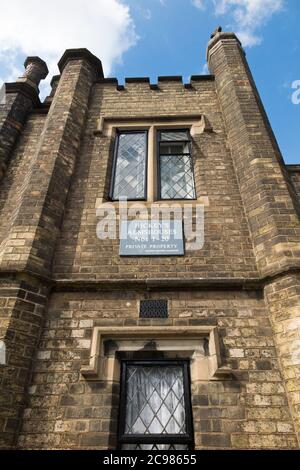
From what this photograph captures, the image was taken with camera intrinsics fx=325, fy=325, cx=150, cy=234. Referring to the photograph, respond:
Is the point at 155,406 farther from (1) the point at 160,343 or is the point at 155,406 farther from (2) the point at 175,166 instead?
(2) the point at 175,166

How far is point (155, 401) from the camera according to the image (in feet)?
12.1

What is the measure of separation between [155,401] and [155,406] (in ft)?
0.17

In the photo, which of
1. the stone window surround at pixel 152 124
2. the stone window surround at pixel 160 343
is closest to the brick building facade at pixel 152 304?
the stone window surround at pixel 160 343

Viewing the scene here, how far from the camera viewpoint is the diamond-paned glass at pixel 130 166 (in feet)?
20.0

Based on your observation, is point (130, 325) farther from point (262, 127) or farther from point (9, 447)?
point (262, 127)

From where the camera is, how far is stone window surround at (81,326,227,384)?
3.80 metres

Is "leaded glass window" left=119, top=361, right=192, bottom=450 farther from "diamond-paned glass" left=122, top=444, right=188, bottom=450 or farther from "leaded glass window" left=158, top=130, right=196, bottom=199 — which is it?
"leaded glass window" left=158, top=130, right=196, bottom=199

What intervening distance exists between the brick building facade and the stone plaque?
129mm

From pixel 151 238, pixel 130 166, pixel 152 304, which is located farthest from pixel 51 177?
pixel 152 304

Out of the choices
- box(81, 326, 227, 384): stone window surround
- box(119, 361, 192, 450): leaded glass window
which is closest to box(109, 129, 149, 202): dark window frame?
box(81, 326, 227, 384): stone window surround

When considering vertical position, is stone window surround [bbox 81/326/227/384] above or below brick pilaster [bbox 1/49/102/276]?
below

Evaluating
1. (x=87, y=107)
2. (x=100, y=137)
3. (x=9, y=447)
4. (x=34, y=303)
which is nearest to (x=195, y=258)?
(x=34, y=303)

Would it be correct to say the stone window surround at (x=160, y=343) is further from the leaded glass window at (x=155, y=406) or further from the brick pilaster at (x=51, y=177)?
the brick pilaster at (x=51, y=177)

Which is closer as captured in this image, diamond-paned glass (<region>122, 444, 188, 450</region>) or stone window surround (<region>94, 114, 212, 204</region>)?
diamond-paned glass (<region>122, 444, 188, 450</region>)
